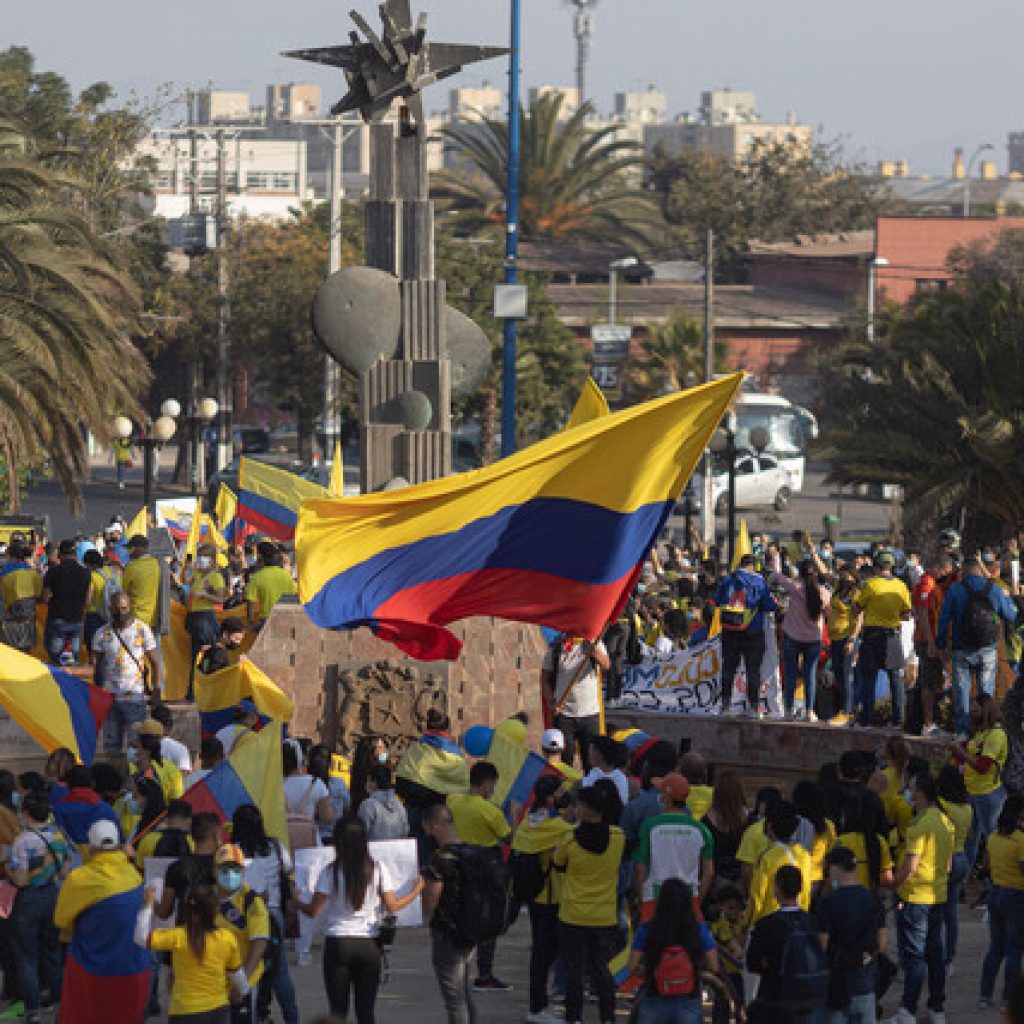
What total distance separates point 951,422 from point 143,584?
13431 millimetres

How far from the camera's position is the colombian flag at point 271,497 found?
988 inches

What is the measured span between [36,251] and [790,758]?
502 inches

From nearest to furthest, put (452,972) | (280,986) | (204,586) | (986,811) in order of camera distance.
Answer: (452,972), (280,986), (986,811), (204,586)

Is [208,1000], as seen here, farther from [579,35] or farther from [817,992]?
[579,35]

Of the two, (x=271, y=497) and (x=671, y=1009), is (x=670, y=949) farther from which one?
(x=271, y=497)

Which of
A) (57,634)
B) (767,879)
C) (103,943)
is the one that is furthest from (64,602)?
(767,879)

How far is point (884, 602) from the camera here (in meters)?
19.3

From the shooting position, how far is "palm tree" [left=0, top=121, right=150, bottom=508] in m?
29.0

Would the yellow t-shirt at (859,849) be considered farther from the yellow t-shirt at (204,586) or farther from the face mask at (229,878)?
the yellow t-shirt at (204,586)

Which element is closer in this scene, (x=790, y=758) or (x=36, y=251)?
(x=790, y=758)

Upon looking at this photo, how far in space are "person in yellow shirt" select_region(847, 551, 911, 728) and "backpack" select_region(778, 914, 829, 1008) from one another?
8.77m

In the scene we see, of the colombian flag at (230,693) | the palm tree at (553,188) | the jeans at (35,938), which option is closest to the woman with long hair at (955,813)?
Result: the jeans at (35,938)

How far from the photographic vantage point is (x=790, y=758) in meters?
20.7

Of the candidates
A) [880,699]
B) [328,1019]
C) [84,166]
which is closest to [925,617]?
[880,699]
